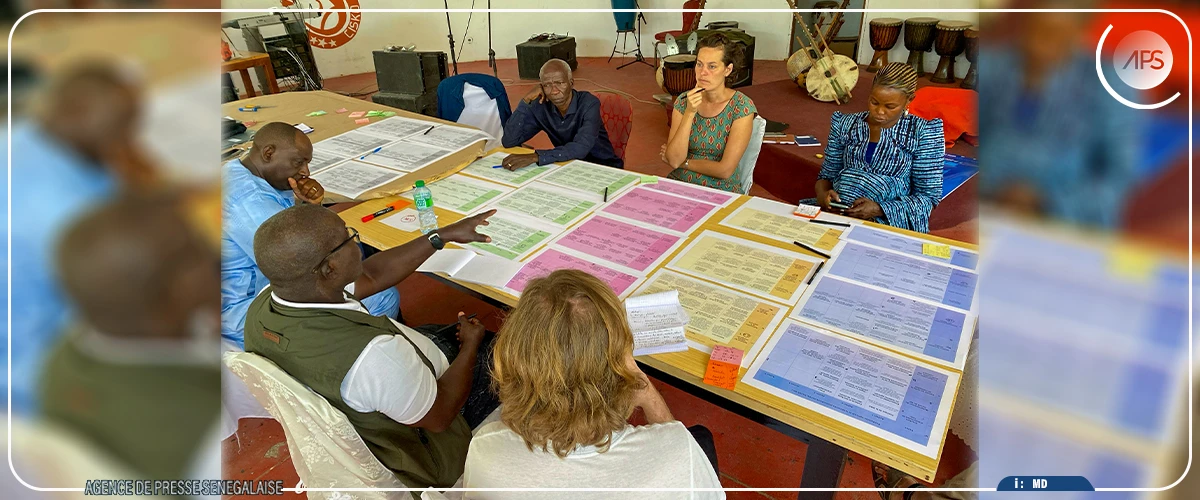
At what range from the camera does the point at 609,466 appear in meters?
1.00

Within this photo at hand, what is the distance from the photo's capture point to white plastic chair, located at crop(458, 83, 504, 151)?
3.71m

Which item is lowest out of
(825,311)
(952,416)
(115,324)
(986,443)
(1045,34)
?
(952,416)

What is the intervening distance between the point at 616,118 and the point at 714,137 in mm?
963

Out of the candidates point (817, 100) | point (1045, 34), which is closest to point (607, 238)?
point (1045, 34)

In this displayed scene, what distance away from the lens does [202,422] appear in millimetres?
359

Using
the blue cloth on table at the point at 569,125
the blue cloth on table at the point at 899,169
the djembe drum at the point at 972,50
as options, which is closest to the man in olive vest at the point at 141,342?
the djembe drum at the point at 972,50

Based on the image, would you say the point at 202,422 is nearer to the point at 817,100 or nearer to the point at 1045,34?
the point at 1045,34

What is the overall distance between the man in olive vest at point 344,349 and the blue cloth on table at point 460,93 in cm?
254

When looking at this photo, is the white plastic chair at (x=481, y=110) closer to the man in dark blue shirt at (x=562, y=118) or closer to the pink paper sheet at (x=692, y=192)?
the man in dark blue shirt at (x=562, y=118)

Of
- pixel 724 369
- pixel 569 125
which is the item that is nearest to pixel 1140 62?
pixel 724 369

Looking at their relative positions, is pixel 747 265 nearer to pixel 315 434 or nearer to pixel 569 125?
pixel 315 434

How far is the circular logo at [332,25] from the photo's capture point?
7.77 metres

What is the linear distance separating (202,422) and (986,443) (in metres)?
0.64

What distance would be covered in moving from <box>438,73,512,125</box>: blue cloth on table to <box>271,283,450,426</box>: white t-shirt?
2605 millimetres
